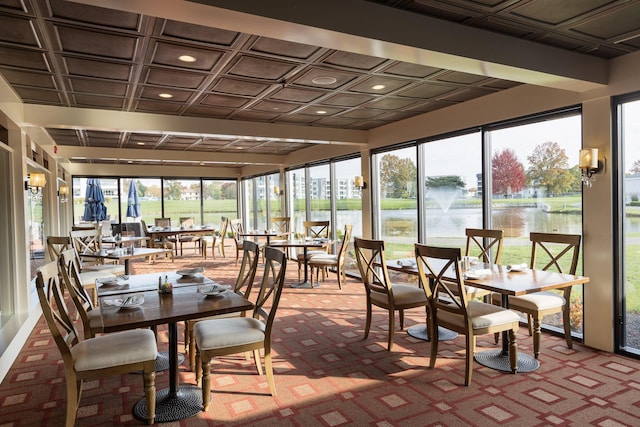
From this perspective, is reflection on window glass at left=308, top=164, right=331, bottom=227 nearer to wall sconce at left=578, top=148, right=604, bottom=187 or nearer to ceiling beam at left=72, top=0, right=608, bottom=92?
wall sconce at left=578, top=148, right=604, bottom=187

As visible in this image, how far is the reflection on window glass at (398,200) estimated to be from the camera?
22.1 ft

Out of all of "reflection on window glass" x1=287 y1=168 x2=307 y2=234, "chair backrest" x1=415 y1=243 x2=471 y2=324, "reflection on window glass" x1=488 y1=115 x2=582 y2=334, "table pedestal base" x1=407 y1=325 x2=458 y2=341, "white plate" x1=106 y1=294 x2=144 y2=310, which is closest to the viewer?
"white plate" x1=106 y1=294 x2=144 y2=310

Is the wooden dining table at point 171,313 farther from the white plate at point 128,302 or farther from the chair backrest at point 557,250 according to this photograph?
the chair backrest at point 557,250

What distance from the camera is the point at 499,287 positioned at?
3.17 metres

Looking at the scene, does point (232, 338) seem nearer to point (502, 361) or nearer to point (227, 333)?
point (227, 333)

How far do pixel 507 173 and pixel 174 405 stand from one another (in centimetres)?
444

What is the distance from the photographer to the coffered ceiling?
2656 mm

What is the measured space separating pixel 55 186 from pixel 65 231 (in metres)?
2.35

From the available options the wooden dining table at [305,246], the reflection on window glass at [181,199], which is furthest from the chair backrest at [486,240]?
the reflection on window glass at [181,199]

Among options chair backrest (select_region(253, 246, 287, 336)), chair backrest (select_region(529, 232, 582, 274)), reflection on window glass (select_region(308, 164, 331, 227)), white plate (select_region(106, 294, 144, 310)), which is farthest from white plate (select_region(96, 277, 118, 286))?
reflection on window glass (select_region(308, 164, 331, 227))

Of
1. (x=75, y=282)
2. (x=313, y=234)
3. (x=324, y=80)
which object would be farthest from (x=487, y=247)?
(x=313, y=234)

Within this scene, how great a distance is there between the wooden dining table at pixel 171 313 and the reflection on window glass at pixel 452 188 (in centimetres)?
389

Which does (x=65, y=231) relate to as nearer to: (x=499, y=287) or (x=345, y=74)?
(x=345, y=74)

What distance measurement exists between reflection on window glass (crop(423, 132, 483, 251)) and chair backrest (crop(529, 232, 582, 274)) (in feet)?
2.98
